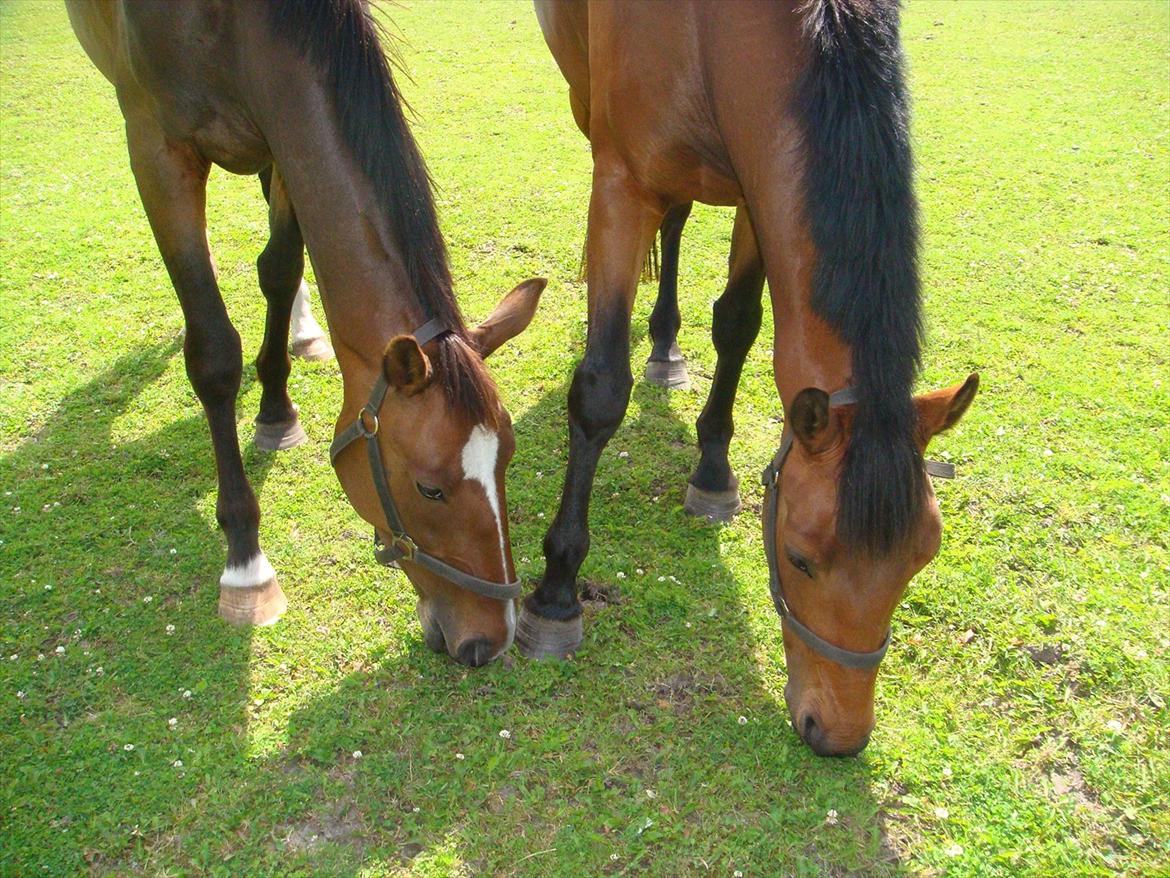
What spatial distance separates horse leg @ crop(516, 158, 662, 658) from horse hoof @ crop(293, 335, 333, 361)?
8.26 ft

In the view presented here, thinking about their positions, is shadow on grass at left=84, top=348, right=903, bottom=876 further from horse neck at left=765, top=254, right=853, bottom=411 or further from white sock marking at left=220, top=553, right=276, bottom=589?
horse neck at left=765, top=254, right=853, bottom=411

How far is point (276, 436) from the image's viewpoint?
4691mm

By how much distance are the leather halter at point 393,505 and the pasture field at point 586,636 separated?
60 cm

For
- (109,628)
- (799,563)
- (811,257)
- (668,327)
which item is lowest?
(109,628)

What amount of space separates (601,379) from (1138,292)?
186 inches

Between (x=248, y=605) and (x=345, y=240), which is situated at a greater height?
(x=345, y=240)

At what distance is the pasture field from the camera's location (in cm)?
286

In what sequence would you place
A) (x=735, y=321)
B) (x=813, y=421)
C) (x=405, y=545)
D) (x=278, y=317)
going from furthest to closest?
(x=278, y=317)
(x=735, y=321)
(x=405, y=545)
(x=813, y=421)

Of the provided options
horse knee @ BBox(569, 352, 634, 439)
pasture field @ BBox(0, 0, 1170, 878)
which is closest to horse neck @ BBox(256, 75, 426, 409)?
horse knee @ BBox(569, 352, 634, 439)

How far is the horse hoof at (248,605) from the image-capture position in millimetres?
3662

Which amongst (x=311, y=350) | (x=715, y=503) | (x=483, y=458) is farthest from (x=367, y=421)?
(x=311, y=350)

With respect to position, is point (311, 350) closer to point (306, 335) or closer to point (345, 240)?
point (306, 335)

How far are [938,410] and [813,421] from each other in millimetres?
405

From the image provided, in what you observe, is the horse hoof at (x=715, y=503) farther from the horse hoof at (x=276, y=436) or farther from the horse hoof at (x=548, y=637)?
the horse hoof at (x=276, y=436)
